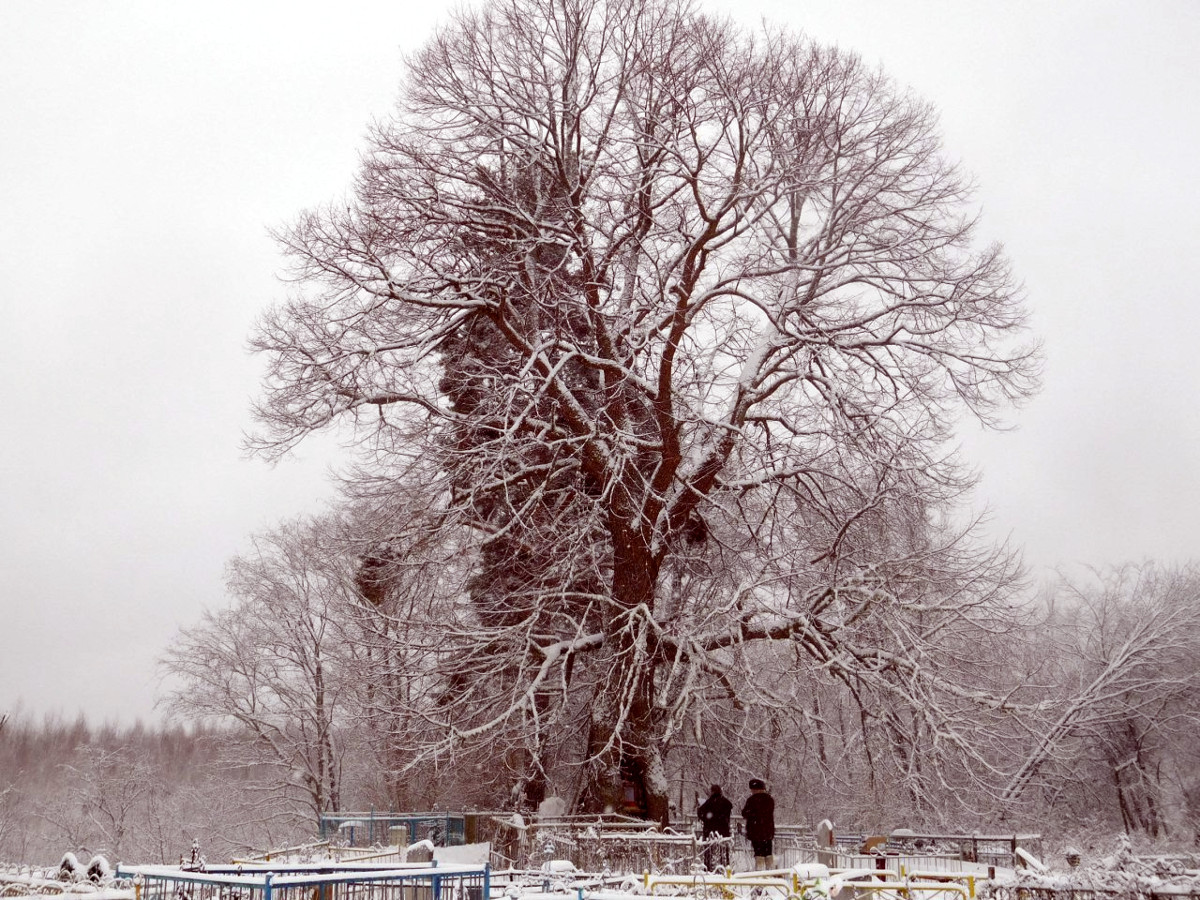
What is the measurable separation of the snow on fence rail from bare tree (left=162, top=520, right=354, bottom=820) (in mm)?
27867

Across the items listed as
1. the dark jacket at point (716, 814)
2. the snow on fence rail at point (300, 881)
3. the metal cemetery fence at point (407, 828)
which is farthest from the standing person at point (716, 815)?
the metal cemetery fence at point (407, 828)

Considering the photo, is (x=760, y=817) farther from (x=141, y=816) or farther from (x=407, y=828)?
(x=141, y=816)

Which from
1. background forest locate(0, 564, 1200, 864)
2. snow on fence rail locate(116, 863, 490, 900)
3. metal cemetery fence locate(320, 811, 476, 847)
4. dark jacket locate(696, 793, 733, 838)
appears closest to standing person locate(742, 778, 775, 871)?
dark jacket locate(696, 793, 733, 838)

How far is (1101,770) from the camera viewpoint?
38.8 meters

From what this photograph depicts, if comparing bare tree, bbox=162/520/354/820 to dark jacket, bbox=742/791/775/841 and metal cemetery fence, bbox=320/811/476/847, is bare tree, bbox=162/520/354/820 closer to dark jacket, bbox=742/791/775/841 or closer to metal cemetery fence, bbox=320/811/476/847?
metal cemetery fence, bbox=320/811/476/847

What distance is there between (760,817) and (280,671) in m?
27.3

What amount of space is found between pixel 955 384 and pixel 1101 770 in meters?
24.0

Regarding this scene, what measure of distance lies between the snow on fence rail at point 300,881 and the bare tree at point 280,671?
27.9m

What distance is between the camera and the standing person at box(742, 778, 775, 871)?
57.6 ft

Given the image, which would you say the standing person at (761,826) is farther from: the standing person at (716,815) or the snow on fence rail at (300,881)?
the snow on fence rail at (300,881)

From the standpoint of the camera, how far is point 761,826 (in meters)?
17.6

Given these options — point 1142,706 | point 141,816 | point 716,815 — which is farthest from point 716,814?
point 141,816

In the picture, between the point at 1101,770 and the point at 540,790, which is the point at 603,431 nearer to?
the point at 540,790

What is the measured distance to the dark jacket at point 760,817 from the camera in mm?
17547
